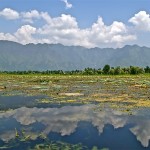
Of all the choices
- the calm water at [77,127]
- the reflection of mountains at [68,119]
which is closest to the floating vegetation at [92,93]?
the reflection of mountains at [68,119]

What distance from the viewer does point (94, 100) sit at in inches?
1868

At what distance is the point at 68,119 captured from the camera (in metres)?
33.1

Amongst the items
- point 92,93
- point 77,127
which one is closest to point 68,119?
point 77,127

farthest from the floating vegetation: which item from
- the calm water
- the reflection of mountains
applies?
the calm water

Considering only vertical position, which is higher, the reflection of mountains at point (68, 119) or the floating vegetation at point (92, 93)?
the floating vegetation at point (92, 93)

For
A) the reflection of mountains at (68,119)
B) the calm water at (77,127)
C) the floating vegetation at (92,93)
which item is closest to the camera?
the calm water at (77,127)

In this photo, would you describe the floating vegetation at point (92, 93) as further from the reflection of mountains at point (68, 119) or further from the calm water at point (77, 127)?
the calm water at point (77, 127)

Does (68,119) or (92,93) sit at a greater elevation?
(92,93)

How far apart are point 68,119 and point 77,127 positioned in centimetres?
407

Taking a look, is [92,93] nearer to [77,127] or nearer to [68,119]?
[68,119]

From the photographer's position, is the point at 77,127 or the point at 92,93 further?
the point at 92,93

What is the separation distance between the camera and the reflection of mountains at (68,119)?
27016 mm

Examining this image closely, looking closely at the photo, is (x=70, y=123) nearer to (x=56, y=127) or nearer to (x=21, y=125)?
(x=56, y=127)

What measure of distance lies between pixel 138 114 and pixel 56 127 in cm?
1031
